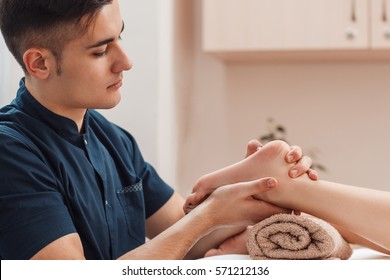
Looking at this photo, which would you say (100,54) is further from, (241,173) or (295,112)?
(295,112)

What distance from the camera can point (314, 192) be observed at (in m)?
1.43

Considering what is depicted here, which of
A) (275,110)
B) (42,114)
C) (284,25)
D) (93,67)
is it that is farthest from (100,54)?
(275,110)

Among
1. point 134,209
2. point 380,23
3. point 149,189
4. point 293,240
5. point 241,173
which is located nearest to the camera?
point 293,240

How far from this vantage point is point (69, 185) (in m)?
1.42

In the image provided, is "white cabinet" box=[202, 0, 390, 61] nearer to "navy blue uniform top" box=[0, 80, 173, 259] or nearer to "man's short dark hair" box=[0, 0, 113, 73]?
"navy blue uniform top" box=[0, 80, 173, 259]

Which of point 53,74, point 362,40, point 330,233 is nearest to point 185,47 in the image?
point 362,40

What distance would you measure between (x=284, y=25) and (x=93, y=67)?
1.26 m

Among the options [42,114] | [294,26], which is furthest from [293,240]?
[294,26]

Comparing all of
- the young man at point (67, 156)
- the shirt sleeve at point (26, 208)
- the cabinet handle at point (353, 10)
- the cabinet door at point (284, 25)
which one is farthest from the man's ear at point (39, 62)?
the cabinet handle at point (353, 10)

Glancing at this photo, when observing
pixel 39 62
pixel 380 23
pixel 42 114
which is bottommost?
pixel 42 114

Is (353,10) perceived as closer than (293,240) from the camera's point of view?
No

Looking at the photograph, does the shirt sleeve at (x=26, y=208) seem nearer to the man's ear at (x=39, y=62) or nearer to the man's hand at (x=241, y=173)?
the man's ear at (x=39, y=62)

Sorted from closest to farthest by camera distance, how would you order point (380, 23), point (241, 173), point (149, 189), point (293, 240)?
1. point (293, 240)
2. point (241, 173)
3. point (149, 189)
4. point (380, 23)

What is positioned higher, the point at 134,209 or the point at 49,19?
the point at 49,19
